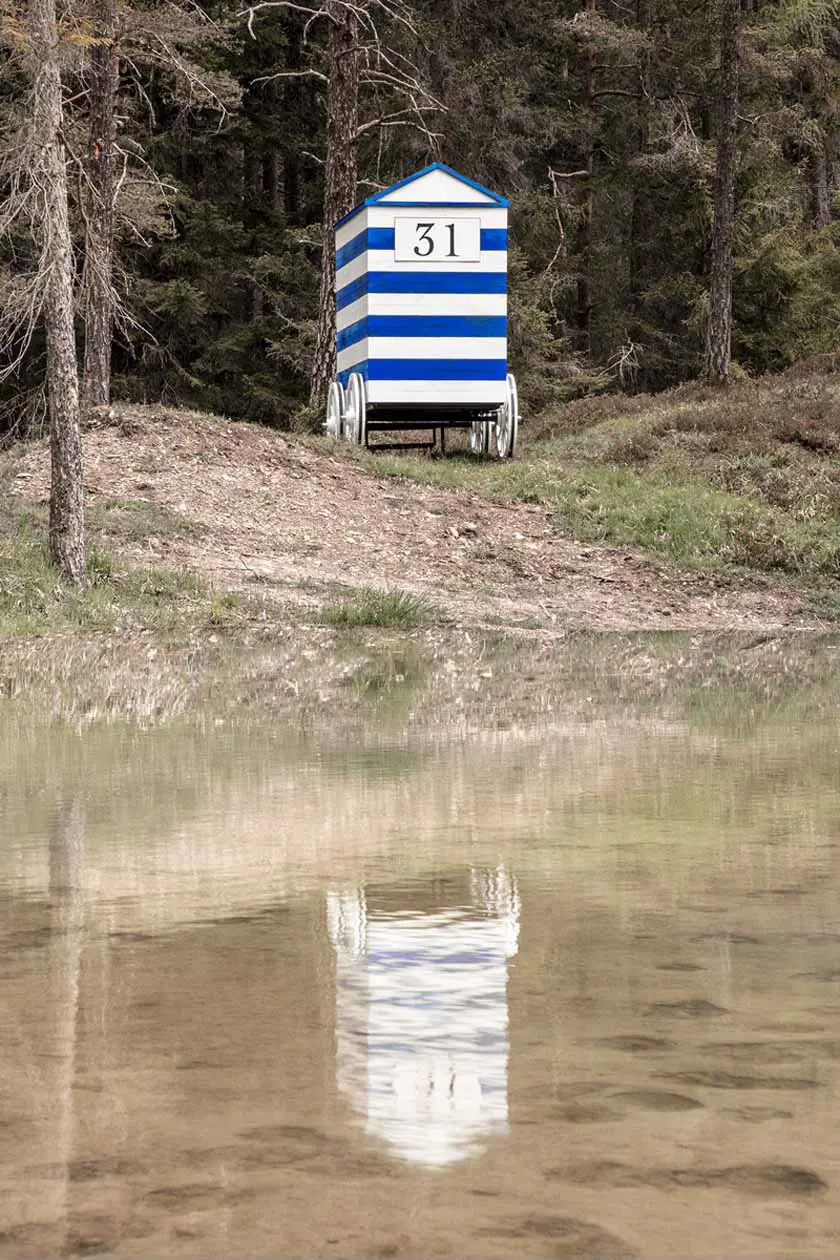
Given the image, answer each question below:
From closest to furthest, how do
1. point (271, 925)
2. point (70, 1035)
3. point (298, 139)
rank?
point (70, 1035) → point (271, 925) → point (298, 139)

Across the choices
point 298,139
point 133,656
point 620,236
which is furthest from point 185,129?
point 133,656

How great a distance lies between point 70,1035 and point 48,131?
13.1 m

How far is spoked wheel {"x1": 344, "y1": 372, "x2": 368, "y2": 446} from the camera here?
76.7 feet

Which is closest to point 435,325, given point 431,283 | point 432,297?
point 432,297

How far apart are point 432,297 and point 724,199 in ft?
41.0

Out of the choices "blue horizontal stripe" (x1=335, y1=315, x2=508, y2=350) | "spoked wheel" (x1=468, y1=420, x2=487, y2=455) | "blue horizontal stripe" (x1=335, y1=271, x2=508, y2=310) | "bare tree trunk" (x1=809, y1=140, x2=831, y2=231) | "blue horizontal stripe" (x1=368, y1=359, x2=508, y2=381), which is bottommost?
"spoked wheel" (x1=468, y1=420, x2=487, y2=455)

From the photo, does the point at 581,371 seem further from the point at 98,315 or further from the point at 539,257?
the point at 98,315

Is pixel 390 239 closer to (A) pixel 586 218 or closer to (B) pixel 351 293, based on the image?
(B) pixel 351 293

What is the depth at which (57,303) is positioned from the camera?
51.0ft

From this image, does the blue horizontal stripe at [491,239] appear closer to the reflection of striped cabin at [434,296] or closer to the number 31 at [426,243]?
the reflection of striped cabin at [434,296]

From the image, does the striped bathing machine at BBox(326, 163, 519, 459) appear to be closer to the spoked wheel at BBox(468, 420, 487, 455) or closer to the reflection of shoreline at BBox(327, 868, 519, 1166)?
the spoked wheel at BBox(468, 420, 487, 455)

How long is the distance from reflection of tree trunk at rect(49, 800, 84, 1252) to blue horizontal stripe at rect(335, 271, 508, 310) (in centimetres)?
1732

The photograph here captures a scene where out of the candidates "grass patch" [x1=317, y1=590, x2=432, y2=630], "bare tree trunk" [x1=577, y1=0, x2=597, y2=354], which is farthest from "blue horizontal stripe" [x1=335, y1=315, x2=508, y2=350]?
"bare tree trunk" [x1=577, y1=0, x2=597, y2=354]

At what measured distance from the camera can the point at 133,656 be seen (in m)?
12.9
